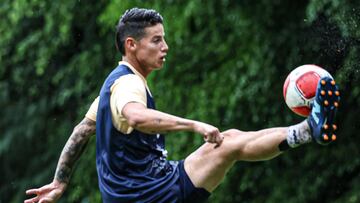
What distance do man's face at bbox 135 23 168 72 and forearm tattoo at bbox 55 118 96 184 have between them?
653mm

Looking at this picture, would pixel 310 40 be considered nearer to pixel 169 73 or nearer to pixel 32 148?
pixel 169 73

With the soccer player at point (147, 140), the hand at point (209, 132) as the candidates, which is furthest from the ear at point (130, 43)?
the hand at point (209, 132)

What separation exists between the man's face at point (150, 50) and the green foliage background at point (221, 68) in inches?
136

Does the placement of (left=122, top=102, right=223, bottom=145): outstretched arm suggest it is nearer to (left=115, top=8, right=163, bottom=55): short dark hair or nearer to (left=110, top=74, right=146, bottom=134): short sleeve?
(left=110, top=74, right=146, bottom=134): short sleeve

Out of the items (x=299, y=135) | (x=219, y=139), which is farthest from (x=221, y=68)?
(x=219, y=139)

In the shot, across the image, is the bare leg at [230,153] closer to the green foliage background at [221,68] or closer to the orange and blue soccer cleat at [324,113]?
the orange and blue soccer cleat at [324,113]

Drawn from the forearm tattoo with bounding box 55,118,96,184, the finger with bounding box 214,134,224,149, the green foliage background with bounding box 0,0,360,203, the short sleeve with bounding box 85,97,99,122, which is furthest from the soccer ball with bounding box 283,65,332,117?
the green foliage background with bounding box 0,0,360,203

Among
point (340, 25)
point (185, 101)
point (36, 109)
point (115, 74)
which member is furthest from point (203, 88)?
point (115, 74)

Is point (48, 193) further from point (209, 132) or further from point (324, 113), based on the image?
point (324, 113)

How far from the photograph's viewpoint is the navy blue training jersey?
23.1 feet

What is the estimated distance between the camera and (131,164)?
706cm

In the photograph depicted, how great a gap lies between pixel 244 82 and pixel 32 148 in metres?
4.25

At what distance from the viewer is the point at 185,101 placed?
12.3 m

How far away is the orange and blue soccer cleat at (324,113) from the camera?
6395 millimetres
